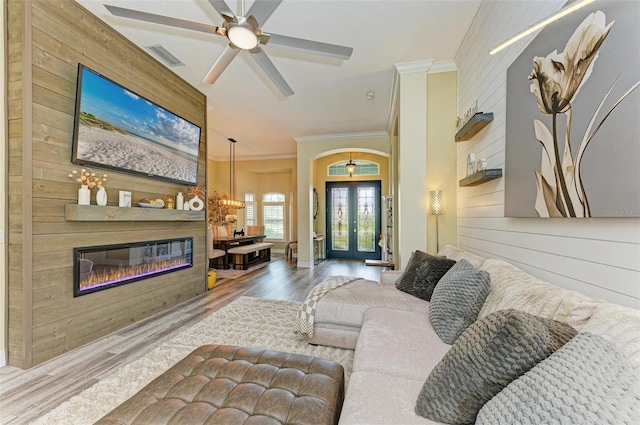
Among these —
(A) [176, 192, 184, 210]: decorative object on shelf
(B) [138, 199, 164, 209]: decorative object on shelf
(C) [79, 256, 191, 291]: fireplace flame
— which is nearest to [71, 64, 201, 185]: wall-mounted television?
(A) [176, 192, 184, 210]: decorative object on shelf

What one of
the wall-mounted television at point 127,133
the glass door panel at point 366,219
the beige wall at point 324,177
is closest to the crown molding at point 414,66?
the wall-mounted television at point 127,133

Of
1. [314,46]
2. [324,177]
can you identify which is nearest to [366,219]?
[324,177]

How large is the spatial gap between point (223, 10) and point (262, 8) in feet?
0.91

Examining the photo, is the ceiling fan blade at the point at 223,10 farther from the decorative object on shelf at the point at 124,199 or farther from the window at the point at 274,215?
the window at the point at 274,215

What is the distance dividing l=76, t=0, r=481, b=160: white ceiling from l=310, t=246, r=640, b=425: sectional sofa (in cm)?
254

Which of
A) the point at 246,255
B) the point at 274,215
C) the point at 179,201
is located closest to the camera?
the point at 179,201

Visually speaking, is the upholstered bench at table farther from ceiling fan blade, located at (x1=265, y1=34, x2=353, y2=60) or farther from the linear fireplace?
ceiling fan blade, located at (x1=265, y1=34, x2=353, y2=60)

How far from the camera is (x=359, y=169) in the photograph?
800cm

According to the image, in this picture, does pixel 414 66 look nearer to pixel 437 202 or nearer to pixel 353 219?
pixel 437 202

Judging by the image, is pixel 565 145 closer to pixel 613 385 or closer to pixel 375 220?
pixel 613 385

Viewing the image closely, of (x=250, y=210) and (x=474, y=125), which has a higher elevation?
(x=474, y=125)

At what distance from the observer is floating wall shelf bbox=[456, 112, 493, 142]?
7.91 ft

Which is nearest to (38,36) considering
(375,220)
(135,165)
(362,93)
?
(135,165)

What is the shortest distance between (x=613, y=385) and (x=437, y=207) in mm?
2807
